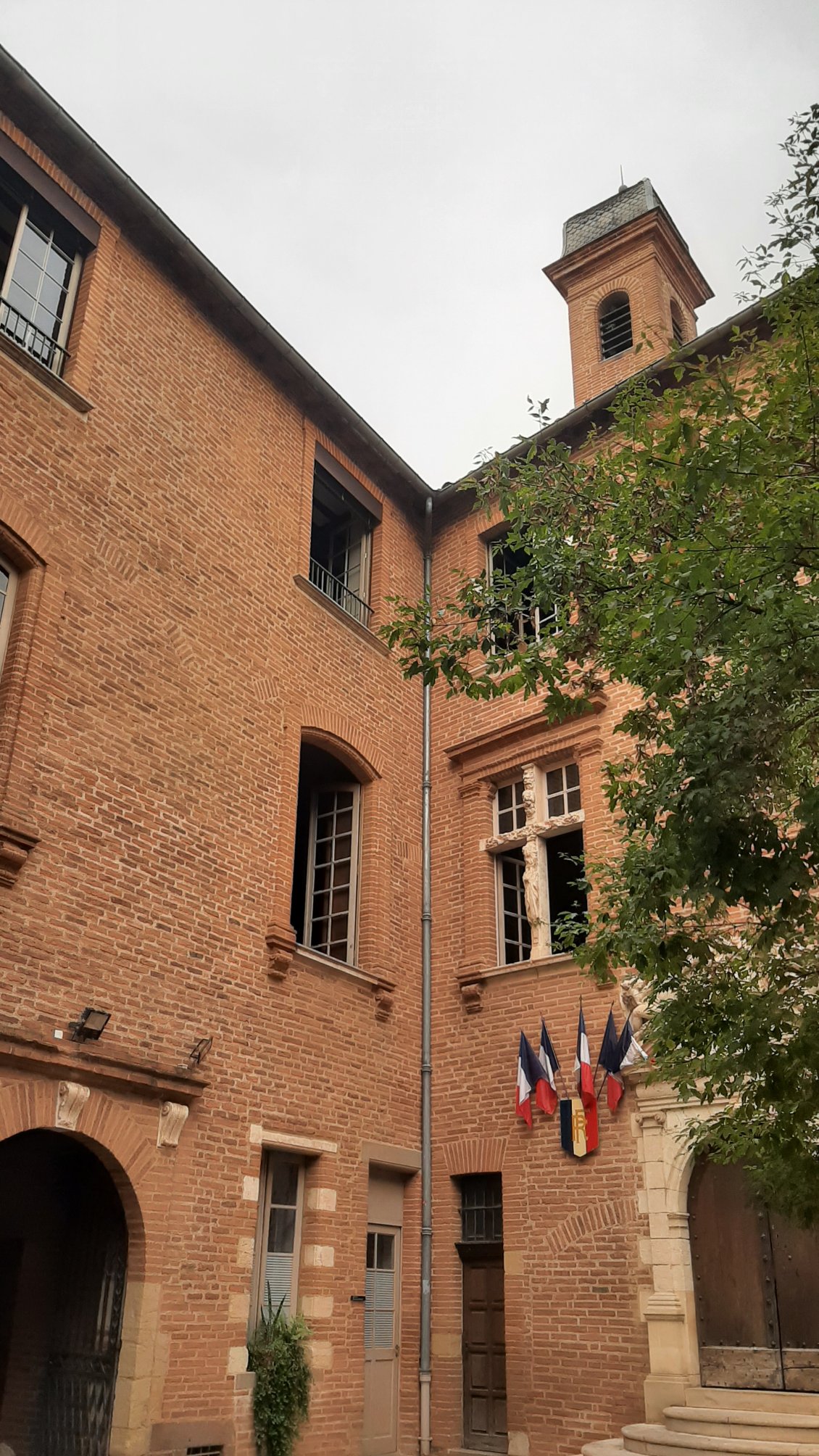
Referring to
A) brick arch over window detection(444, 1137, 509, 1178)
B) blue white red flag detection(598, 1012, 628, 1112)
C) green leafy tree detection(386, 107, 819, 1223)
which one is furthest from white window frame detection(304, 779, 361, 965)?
green leafy tree detection(386, 107, 819, 1223)

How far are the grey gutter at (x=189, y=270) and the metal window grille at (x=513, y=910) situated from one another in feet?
15.9

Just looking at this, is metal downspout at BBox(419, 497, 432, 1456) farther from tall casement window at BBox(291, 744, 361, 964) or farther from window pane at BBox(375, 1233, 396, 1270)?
tall casement window at BBox(291, 744, 361, 964)

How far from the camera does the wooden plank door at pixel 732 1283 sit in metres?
8.79

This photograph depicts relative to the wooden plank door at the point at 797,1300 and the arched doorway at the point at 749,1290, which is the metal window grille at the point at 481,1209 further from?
the wooden plank door at the point at 797,1300

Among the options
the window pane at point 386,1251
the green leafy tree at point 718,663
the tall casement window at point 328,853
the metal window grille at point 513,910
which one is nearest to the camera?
the green leafy tree at point 718,663

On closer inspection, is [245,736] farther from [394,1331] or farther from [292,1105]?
[394,1331]

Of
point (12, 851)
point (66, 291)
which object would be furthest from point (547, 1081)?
point (66, 291)

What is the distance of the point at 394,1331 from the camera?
34.5ft

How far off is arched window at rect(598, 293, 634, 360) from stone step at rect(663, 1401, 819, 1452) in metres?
12.8

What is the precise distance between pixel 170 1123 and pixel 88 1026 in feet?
3.71

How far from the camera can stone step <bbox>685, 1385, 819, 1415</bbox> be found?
8352 mm

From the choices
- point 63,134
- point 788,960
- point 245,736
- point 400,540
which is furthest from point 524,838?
point 63,134

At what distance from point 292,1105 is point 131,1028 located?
6.56ft

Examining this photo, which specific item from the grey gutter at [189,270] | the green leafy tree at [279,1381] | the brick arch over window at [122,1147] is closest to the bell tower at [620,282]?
the grey gutter at [189,270]
